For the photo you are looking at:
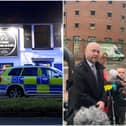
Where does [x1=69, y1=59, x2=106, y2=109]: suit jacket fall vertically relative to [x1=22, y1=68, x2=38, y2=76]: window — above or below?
above

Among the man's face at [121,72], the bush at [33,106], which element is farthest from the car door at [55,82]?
the man's face at [121,72]

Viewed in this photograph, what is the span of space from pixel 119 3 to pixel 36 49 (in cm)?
419

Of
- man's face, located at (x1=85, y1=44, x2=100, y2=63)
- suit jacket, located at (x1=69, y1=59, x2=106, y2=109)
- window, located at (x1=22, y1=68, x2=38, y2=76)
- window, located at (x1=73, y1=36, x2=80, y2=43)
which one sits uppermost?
window, located at (x1=73, y1=36, x2=80, y2=43)

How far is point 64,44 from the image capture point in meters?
4.73

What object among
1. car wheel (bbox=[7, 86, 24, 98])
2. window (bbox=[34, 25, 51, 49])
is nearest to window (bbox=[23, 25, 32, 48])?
window (bbox=[34, 25, 51, 49])

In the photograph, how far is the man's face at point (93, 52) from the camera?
432 cm

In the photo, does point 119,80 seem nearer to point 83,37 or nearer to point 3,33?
point 83,37

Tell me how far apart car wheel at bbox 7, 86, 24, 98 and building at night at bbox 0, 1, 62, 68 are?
3.11 ft

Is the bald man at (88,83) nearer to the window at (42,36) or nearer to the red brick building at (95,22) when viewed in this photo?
the red brick building at (95,22)

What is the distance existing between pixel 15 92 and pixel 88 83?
5.29m

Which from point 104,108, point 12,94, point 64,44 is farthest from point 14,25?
point 104,108

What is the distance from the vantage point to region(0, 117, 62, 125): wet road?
848 centimetres

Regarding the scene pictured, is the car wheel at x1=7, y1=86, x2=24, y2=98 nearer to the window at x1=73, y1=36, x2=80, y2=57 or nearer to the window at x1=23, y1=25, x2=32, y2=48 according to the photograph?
the window at x1=23, y1=25, x2=32, y2=48

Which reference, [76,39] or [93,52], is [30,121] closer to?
[76,39]
